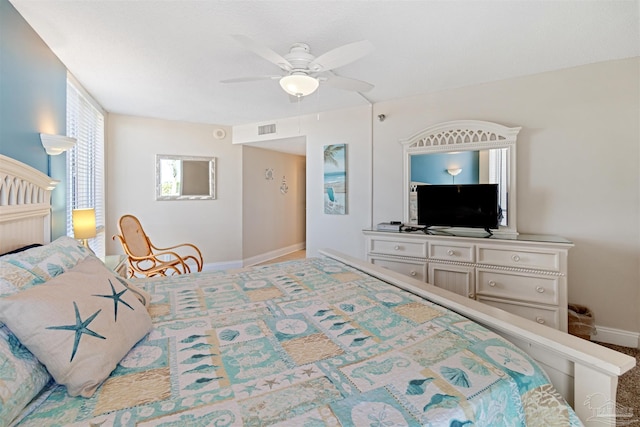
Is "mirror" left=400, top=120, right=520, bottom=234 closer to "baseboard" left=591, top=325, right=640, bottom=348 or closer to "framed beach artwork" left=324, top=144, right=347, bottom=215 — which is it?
"framed beach artwork" left=324, top=144, right=347, bottom=215

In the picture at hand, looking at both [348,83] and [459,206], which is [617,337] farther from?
[348,83]

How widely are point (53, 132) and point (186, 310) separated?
201 cm

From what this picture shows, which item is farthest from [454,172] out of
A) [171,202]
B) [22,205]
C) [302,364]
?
[171,202]

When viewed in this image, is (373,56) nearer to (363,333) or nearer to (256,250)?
(363,333)

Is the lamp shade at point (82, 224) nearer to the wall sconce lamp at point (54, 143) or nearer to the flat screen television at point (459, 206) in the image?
the wall sconce lamp at point (54, 143)

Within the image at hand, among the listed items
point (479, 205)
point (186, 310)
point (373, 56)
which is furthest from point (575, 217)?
point (186, 310)

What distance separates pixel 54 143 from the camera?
2.07 meters

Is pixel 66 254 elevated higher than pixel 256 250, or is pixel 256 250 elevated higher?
pixel 66 254

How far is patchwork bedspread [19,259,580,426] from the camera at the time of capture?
734 mm

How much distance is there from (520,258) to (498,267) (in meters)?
0.19

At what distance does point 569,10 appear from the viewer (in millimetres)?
1860

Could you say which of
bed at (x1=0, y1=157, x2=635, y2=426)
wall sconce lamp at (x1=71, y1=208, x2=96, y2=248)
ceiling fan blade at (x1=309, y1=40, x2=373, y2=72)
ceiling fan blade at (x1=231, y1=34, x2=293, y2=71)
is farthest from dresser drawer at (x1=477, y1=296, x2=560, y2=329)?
wall sconce lamp at (x1=71, y1=208, x2=96, y2=248)

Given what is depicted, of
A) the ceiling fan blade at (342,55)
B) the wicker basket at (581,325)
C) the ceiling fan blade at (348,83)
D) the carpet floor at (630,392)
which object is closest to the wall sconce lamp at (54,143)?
the ceiling fan blade at (342,55)

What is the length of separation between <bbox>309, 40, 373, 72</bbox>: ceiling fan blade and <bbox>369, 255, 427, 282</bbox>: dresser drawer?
208cm
